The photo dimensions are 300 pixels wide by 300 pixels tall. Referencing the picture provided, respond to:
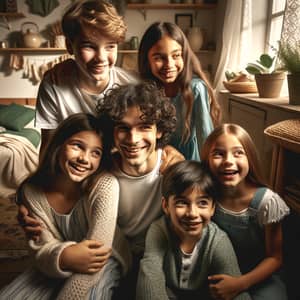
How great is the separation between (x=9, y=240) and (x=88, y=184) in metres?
1.25

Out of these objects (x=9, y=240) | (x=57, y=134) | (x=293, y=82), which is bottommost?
(x=9, y=240)

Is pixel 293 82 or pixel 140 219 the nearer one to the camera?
pixel 140 219

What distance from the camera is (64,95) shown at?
42.1 inches

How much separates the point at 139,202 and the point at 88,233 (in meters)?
0.17

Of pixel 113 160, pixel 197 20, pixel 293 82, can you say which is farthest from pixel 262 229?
pixel 197 20

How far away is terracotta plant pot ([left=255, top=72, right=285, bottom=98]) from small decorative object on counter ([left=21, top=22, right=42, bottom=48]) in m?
2.90

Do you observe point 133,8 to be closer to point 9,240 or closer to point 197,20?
point 197,20

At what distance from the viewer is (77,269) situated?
0.76m

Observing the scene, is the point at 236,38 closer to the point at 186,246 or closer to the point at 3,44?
the point at 186,246

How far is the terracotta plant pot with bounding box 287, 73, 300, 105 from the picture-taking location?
1440 millimetres

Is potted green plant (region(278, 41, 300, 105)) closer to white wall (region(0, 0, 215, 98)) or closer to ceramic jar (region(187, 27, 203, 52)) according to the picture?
ceramic jar (region(187, 27, 203, 52))

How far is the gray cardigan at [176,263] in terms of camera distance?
2.45 ft

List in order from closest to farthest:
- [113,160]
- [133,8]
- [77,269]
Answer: [77,269], [113,160], [133,8]

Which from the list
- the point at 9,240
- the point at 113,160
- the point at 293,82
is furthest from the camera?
the point at 9,240
